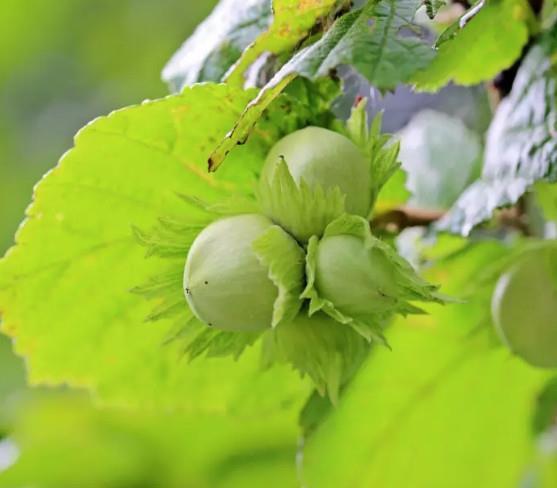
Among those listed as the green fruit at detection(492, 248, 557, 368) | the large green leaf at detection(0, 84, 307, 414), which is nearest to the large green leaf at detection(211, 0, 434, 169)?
the large green leaf at detection(0, 84, 307, 414)

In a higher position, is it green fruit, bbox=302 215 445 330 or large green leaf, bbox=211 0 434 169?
large green leaf, bbox=211 0 434 169

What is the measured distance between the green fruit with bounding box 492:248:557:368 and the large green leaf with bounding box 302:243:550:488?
5.1 inches

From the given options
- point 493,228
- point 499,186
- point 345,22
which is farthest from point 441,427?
point 345,22

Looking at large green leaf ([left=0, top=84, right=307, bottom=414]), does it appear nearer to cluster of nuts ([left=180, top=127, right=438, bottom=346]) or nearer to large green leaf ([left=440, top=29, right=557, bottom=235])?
cluster of nuts ([left=180, top=127, right=438, bottom=346])

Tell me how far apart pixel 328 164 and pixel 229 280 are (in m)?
0.14

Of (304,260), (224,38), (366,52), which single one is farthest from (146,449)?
(366,52)

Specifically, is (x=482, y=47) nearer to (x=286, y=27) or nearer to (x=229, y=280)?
(x=286, y=27)

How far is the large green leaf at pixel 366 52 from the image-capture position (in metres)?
0.84

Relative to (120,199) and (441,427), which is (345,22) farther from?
(441,427)

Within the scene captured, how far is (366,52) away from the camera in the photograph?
2.78ft

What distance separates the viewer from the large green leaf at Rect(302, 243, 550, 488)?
1.32 meters

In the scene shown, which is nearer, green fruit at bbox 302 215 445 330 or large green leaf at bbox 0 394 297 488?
green fruit at bbox 302 215 445 330

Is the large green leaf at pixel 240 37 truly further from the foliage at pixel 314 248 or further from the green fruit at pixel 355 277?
the green fruit at pixel 355 277

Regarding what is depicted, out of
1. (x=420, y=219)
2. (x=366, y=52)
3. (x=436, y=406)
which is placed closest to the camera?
(x=366, y=52)
